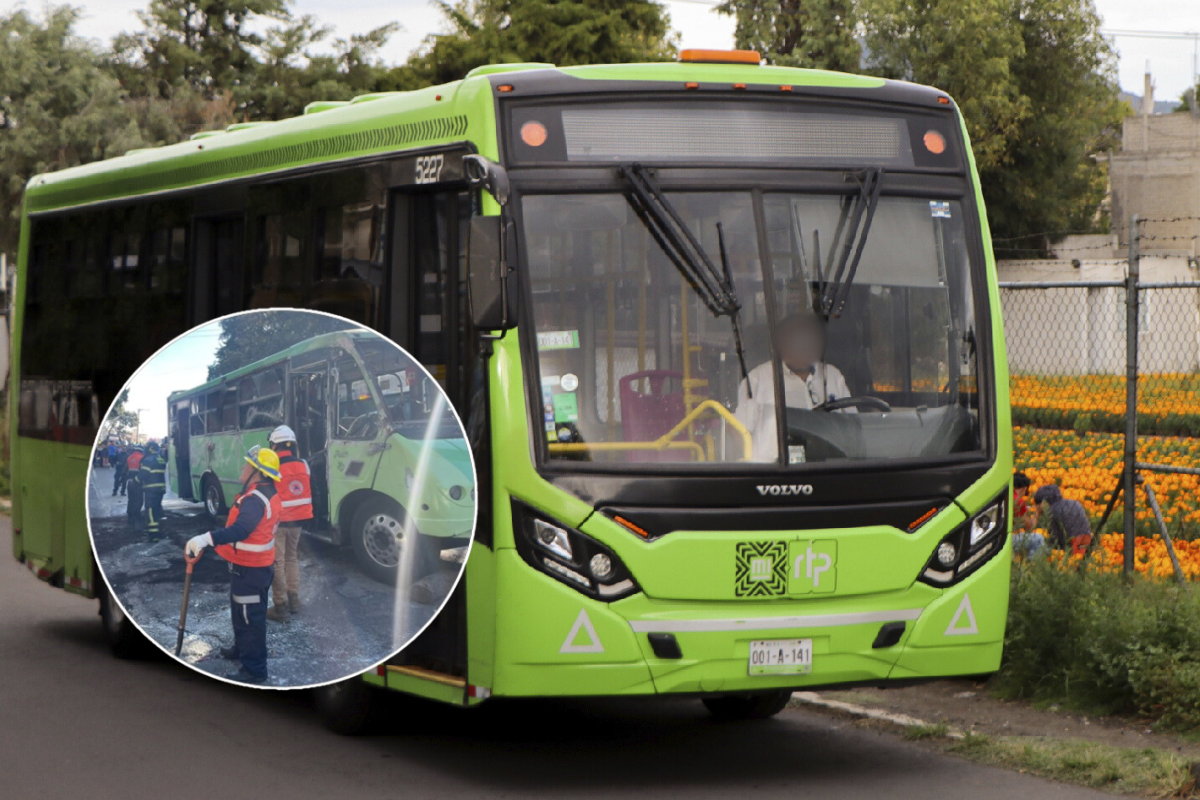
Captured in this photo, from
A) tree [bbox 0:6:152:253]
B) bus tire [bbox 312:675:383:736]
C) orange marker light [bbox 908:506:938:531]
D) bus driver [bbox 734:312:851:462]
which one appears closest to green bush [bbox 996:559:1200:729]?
orange marker light [bbox 908:506:938:531]

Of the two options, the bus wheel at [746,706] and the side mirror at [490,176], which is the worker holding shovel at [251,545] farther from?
the bus wheel at [746,706]

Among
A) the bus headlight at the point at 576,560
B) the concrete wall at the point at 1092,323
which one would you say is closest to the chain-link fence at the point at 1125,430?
the concrete wall at the point at 1092,323

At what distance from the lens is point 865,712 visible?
8.73 meters

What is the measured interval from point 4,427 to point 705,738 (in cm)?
1876

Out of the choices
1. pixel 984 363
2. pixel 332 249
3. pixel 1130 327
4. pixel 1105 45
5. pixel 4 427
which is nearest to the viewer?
pixel 984 363

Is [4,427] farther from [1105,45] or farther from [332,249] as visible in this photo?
[1105,45]

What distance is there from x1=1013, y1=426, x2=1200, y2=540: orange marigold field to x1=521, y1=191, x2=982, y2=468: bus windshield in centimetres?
591

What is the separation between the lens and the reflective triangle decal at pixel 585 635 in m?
6.69

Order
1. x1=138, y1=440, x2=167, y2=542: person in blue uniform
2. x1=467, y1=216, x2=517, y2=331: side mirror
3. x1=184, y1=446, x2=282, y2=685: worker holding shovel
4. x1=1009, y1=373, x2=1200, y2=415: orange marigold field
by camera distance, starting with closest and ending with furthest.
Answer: x1=467, y1=216, x2=517, y2=331: side mirror < x1=184, y1=446, x2=282, y2=685: worker holding shovel < x1=138, y1=440, x2=167, y2=542: person in blue uniform < x1=1009, y1=373, x2=1200, y2=415: orange marigold field

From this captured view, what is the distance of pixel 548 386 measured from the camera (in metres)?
6.85

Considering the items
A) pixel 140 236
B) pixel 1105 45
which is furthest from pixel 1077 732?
pixel 1105 45

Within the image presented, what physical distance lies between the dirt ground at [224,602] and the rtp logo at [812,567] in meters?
1.38

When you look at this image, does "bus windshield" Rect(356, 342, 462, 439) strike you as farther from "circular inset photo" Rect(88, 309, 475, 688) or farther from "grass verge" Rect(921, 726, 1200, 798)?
"grass verge" Rect(921, 726, 1200, 798)

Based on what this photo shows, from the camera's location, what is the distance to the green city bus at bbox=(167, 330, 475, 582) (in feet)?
22.5
